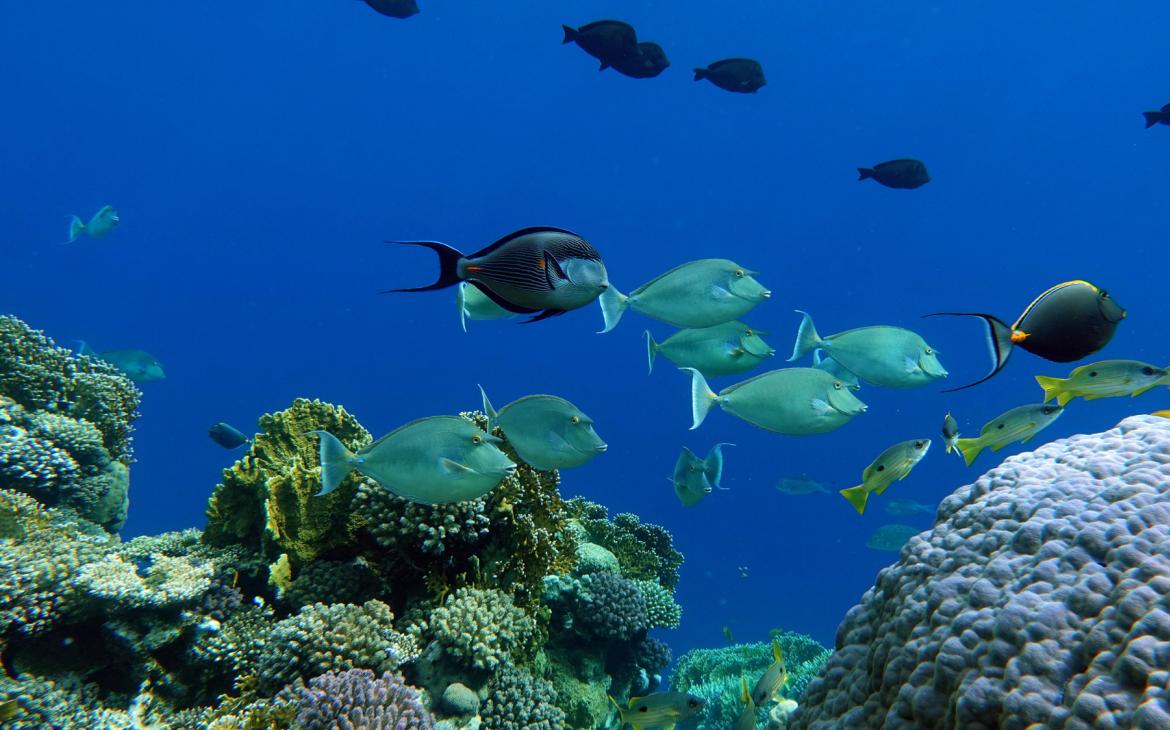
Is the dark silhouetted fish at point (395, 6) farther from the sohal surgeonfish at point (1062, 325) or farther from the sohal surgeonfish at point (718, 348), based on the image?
the sohal surgeonfish at point (1062, 325)

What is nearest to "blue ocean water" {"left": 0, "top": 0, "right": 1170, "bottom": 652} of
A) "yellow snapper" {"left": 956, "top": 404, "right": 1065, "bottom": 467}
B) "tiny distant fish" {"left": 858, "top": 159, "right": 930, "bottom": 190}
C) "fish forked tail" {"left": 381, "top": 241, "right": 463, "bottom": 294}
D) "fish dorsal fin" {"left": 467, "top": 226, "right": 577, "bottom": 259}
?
"tiny distant fish" {"left": 858, "top": 159, "right": 930, "bottom": 190}

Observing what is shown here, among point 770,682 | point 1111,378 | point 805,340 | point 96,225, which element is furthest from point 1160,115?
point 96,225

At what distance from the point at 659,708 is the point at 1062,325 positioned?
392 centimetres

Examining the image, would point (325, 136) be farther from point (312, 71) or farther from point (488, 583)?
Answer: point (488, 583)

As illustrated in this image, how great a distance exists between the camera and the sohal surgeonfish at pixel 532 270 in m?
2.61

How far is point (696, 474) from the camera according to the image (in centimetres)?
727

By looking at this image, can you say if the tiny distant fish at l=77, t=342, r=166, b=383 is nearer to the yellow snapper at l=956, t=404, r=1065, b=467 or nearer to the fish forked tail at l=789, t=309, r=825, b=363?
the fish forked tail at l=789, t=309, r=825, b=363

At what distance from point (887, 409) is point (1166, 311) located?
32333 millimetres

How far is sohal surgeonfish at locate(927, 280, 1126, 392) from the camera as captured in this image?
3.24 m

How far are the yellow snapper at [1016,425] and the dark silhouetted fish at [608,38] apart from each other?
17.2 feet

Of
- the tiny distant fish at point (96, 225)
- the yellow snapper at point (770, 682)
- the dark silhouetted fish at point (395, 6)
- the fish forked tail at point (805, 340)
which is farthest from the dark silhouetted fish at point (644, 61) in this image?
the tiny distant fish at point (96, 225)

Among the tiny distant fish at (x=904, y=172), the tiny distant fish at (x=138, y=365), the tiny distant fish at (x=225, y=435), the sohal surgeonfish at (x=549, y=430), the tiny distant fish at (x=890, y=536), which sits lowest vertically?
the sohal surgeonfish at (x=549, y=430)

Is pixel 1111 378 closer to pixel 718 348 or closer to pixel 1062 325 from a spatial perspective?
pixel 1062 325

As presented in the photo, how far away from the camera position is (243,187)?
84312 mm
